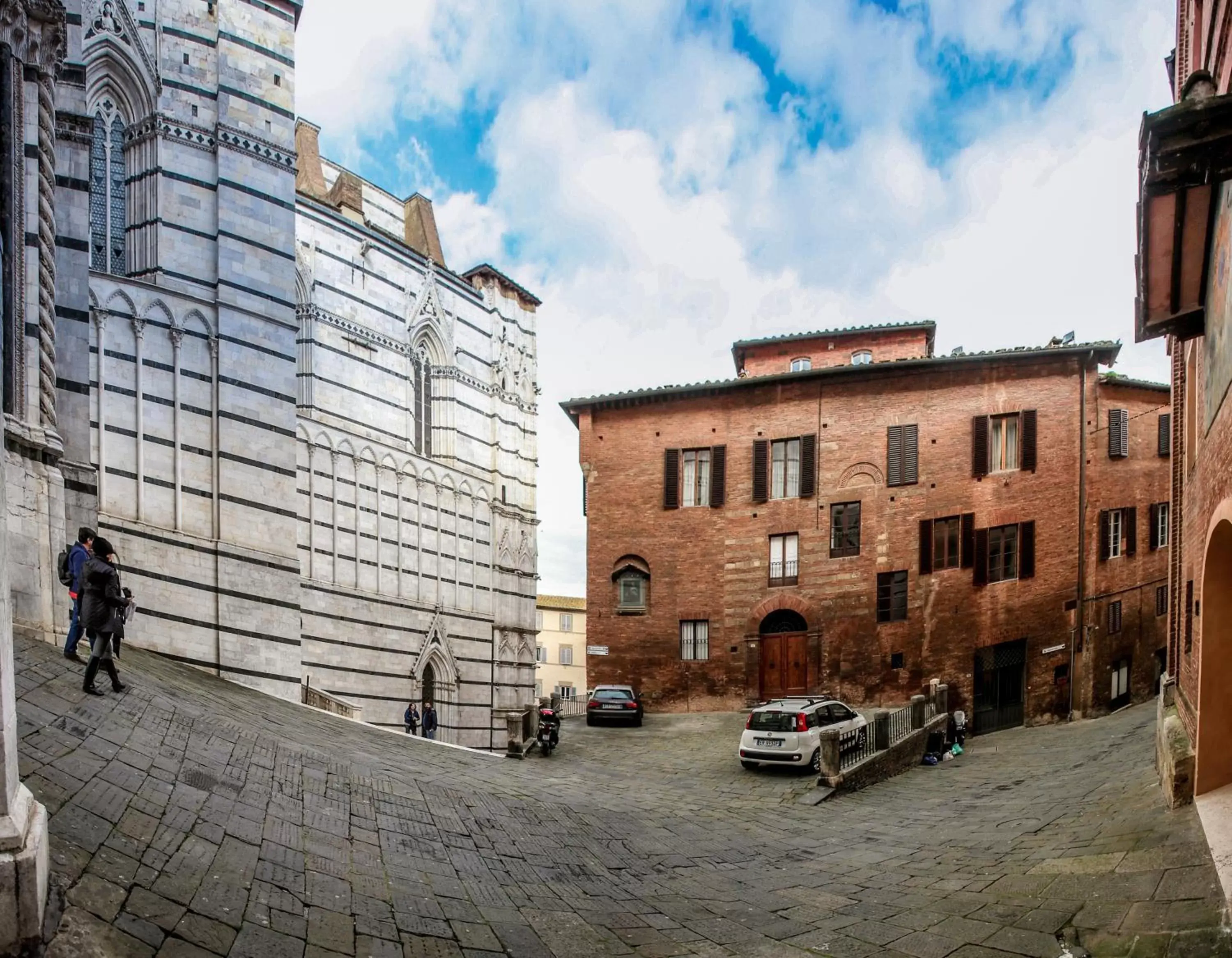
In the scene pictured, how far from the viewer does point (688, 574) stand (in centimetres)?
2375

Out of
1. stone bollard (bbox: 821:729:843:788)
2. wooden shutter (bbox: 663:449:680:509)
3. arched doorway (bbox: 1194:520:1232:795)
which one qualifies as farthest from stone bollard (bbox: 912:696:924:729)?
wooden shutter (bbox: 663:449:680:509)

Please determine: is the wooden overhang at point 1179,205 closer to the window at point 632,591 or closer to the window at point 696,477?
the window at point 696,477

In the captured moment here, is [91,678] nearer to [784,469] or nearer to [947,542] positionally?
[784,469]

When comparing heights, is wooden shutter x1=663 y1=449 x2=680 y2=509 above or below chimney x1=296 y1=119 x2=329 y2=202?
below

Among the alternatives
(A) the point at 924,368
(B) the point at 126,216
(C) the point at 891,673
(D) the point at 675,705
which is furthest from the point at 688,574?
(B) the point at 126,216

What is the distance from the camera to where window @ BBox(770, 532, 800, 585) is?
75.3 ft

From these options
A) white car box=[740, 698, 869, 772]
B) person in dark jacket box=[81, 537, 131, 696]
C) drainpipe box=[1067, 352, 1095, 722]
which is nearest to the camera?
person in dark jacket box=[81, 537, 131, 696]

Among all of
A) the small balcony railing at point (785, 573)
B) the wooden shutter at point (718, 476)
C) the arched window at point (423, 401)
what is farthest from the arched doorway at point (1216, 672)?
the arched window at point (423, 401)

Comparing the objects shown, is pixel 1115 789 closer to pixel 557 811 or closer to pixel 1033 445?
pixel 557 811

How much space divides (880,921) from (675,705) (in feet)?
54.5

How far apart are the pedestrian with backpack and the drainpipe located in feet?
73.3

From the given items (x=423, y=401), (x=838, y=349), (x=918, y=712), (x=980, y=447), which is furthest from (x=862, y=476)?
(x=423, y=401)

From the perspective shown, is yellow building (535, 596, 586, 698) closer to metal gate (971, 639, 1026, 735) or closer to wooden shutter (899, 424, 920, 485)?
wooden shutter (899, 424, 920, 485)

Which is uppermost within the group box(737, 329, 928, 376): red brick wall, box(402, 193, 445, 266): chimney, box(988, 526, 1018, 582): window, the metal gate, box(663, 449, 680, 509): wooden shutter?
box(402, 193, 445, 266): chimney
